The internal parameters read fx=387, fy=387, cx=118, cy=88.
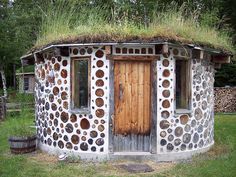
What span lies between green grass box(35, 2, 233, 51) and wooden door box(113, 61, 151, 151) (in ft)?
2.47

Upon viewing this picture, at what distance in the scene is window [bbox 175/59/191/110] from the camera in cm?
980

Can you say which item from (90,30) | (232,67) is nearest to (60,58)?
(90,30)

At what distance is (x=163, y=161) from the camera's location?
9.29 m

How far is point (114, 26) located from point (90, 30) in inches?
23.4

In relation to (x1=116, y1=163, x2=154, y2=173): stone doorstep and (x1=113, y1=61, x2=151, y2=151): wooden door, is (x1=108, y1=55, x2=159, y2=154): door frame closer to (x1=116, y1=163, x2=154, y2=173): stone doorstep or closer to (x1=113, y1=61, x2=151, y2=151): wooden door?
(x1=113, y1=61, x2=151, y2=151): wooden door

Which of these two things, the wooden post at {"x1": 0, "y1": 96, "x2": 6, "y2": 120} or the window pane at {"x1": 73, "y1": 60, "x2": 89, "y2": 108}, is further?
the wooden post at {"x1": 0, "y1": 96, "x2": 6, "y2": 120}

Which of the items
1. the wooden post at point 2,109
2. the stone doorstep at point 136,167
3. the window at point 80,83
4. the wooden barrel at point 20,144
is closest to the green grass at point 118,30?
the window at point 80,83

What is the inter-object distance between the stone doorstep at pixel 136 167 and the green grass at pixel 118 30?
284cm

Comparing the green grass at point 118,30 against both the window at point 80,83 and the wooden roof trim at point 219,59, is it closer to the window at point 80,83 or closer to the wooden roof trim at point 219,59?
the wooden roof trim at point 219,59

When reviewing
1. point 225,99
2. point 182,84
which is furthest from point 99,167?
point 225,99

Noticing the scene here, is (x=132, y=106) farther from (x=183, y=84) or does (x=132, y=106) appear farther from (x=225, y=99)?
(x=225, y=99)

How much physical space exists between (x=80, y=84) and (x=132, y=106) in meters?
1.41

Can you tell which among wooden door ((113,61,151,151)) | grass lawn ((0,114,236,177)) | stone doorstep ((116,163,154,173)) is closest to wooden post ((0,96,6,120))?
grass lawn ((0,114,236,177))

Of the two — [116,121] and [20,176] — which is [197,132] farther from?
[20,176]
